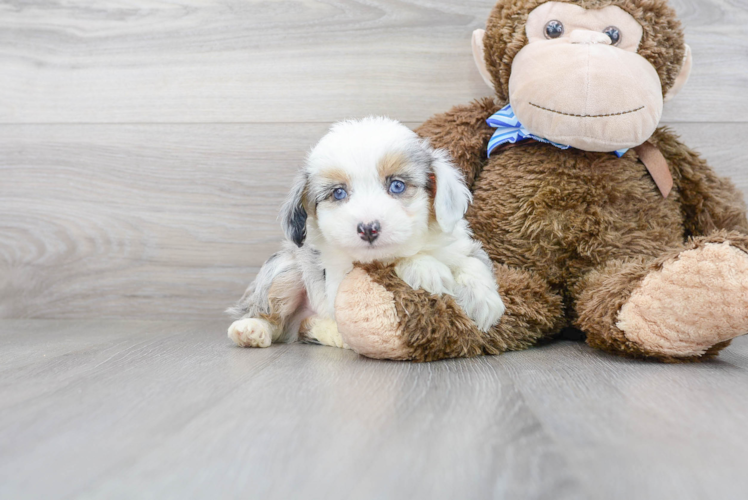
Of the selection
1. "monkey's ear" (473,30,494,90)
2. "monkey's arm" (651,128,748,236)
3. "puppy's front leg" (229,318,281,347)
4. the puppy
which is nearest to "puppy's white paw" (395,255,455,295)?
the puppy

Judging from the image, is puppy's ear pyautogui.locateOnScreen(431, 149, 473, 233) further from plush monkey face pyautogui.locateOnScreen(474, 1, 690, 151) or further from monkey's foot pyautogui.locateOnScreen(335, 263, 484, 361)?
plush monkey face pyautogui.locateOnScreen(474, 1, 690, 151)

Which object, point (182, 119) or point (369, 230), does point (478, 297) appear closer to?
point (369, 230)

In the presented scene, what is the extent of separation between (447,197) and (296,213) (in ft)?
1.03

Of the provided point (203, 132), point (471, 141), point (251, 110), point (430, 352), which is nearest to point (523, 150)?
point (471, 141)

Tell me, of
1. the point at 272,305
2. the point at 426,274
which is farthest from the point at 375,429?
the point at 272,305

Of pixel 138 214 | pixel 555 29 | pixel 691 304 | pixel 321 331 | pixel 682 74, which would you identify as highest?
pixel 555 29

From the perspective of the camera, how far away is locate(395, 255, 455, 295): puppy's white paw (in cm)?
117

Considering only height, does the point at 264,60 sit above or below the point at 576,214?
above

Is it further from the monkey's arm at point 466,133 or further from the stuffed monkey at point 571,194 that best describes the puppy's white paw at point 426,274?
the monkey's arm at point 466,133

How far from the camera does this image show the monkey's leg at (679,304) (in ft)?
3.21

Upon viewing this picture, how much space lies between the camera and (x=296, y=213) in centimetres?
124

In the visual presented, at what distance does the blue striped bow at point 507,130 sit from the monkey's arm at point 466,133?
26 mm

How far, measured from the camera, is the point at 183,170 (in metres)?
1.79

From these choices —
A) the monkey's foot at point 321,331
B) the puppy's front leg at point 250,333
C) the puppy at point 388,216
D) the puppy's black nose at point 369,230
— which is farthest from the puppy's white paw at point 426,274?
the puppy's front leg at point 250,333
